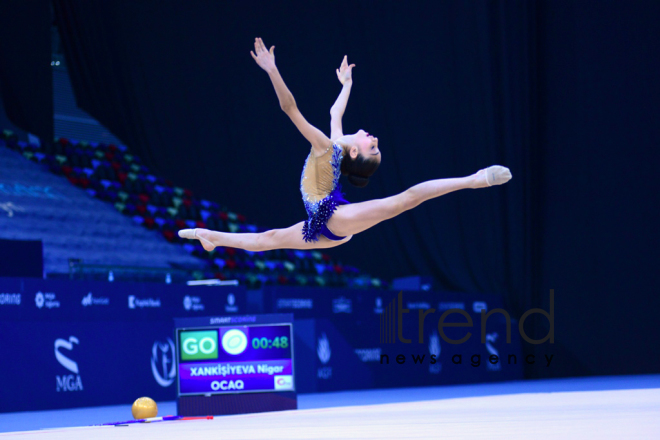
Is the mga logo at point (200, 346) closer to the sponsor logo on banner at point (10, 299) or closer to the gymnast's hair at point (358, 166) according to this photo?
the sponsor logo on banner at point (10, 299)

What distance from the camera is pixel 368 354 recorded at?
32.2 ft

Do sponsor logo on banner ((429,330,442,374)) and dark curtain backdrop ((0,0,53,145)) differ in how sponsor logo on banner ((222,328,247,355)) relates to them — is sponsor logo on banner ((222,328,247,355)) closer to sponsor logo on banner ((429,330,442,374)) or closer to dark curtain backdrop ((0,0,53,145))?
sponsor logo on banner ((429,330,442,374))

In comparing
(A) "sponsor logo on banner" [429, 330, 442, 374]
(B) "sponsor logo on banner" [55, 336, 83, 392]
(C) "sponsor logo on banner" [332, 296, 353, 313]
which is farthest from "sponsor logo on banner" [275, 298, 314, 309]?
(B) "sponsor logo on banner" [55, 336, 83, 392]

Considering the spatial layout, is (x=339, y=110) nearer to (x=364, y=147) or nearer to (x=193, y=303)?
(x=364, y=147)

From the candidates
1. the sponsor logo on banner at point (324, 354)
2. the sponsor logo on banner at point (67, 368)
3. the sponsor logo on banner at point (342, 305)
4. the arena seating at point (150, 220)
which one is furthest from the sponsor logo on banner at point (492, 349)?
the sponsor logo on banner at point (67, 368)

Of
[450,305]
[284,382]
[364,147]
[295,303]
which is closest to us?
[364,147]

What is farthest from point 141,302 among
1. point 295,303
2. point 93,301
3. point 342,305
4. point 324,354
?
point 342,305

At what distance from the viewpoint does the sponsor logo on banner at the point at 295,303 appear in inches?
361

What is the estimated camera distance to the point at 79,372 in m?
7.38

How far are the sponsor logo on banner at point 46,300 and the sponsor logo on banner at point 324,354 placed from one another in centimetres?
301

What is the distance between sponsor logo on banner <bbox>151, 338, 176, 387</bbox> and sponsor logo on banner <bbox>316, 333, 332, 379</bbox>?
1724mm

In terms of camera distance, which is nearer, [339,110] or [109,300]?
[339,110]

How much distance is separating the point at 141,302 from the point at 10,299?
54.8 inches

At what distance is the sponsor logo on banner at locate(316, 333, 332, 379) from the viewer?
9066mm
